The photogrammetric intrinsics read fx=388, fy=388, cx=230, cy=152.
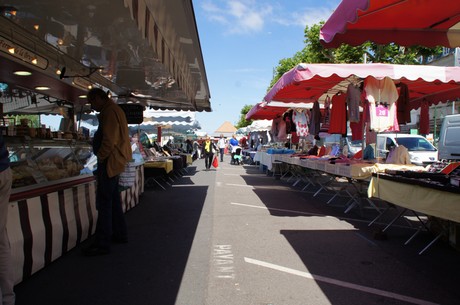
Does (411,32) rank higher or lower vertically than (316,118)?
higher

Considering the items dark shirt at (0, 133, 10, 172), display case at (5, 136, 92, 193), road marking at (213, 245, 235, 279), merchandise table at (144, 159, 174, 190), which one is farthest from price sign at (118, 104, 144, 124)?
dark shirt at (0, 133, 10, 172)

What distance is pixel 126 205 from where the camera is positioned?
7254 millimetres

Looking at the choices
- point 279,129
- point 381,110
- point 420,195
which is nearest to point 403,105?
point 381,110

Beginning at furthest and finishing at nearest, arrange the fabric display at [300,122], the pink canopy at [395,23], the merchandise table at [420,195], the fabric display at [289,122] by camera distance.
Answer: the fabric display at [289,122], the fabric display at [300,122], the merchandise table at [420,195], the pink canopy at [395,23]

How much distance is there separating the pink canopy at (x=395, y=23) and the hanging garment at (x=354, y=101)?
Answer: 2983mm

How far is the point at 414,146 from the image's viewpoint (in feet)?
47.9

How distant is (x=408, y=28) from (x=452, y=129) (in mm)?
8573

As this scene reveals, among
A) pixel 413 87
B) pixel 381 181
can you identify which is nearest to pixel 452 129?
pixel 413 87

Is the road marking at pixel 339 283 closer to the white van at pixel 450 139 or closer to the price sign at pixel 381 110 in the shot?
the price sign at pixel 381 110

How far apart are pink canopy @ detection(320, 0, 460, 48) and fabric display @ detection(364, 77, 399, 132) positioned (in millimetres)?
2361

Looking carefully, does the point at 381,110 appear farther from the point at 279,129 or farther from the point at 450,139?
the point at 279,129

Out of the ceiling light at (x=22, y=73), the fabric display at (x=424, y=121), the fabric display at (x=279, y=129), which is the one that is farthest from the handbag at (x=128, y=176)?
the fabric display at (x=279, y=129)

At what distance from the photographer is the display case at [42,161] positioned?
4.29 meters

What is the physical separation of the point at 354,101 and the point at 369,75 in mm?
1041
